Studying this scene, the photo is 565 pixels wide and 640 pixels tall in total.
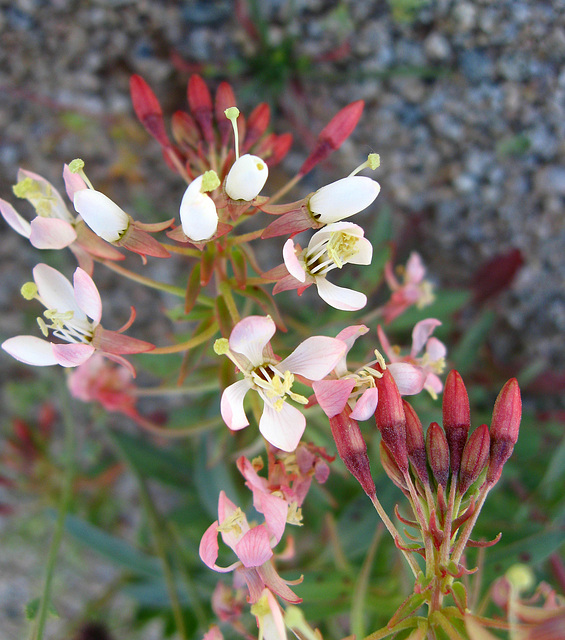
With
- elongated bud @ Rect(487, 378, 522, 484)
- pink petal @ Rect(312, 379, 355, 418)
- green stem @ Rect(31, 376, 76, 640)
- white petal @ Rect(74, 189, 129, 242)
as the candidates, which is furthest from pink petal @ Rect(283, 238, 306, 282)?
green stem @ Rect(31, 376, 76, 640)

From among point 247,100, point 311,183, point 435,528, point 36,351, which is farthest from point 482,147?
point 36,351

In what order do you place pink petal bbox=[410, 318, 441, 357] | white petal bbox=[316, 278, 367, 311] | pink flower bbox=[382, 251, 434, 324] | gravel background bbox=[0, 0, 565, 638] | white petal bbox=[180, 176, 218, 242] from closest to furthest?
white petal bbox=[180, 176, 218, 242], white petal bbox=[316, 278, 367, 311], pink petal bbox=[410, 318, 441, 357], pink flower bbox=[382, 251, 434, 324], gravel background bbox=[0, 0, 565, 638]

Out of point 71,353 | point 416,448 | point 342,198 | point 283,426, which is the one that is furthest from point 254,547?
point 342,198

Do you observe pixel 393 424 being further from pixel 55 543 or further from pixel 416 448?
pixel 55 543

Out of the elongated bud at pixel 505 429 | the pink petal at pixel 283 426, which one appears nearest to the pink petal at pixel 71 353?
the pink petal at pixel 283 426

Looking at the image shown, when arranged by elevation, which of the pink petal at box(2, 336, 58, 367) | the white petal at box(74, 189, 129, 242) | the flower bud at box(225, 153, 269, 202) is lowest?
the pink petal at box(2, 336, 58, 367)

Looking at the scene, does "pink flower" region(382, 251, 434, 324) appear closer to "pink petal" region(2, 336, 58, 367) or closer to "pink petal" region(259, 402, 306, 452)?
"pink petal" region(259, 402, 306, 452)

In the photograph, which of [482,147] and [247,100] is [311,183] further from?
[482,147]
